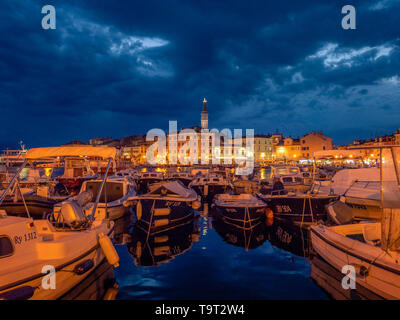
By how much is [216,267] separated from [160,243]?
3.24 m

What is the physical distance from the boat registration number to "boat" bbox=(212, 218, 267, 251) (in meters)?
7.68

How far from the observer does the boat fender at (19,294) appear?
489 cm

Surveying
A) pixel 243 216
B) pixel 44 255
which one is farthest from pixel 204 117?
pixel 44 255

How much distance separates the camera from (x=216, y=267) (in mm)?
9055

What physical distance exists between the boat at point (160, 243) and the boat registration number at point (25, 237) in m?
3.97

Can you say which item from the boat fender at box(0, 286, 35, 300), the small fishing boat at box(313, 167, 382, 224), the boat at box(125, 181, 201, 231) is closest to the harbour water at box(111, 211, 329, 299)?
the boat at box(125, 181, 201, 231)

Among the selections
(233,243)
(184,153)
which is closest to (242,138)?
(184,153)

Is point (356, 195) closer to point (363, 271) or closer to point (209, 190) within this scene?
point (363, 271)

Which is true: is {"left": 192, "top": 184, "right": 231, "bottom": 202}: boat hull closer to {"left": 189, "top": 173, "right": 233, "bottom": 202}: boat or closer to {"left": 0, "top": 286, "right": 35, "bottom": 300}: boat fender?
{"left": 189, "top": 173, "right": 233, "bottom": 202}: boat

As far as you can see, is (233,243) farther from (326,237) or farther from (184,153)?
(184,153)

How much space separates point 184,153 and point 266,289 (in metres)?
92.5

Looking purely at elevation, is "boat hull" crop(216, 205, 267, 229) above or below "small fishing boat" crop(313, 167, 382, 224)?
below

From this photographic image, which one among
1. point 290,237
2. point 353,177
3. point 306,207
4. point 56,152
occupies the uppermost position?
point 56,152

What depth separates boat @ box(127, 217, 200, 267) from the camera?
9.82 metres
